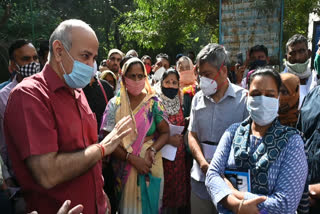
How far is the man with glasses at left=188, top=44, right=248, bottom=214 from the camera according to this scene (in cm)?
240

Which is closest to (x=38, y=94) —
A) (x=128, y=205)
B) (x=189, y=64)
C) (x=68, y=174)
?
(x=68, y=174)

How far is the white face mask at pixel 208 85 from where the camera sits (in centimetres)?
241

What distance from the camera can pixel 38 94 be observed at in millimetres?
1593

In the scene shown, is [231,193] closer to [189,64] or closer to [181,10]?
[189,64]

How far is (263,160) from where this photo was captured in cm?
180

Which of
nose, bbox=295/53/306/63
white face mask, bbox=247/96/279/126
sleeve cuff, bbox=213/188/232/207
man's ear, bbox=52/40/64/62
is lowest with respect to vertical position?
sleeve cuff, bbox=213/188/232/207

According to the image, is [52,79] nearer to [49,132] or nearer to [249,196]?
[49,132]

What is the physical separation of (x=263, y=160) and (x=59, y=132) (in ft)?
4.28

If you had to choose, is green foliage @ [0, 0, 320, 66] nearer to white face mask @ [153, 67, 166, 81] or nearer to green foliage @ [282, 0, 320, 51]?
green foliage @ [282, 0, 320, 51]

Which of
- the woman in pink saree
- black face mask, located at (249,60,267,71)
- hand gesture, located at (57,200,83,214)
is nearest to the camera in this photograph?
hand gesture, located at (57,200,83,214)

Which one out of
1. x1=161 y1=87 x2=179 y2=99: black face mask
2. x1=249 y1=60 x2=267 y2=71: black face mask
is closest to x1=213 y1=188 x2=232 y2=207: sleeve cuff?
x1=161 y1=87 x2=179 y2=99: black face mask

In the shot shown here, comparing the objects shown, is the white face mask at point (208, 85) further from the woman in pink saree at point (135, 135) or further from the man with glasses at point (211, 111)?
the woman in pink saree at point (135, 135)

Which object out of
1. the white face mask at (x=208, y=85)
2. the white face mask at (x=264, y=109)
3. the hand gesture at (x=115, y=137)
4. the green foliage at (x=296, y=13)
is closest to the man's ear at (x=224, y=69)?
the white face mask at (x=208, y=85)

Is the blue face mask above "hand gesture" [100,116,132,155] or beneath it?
above
